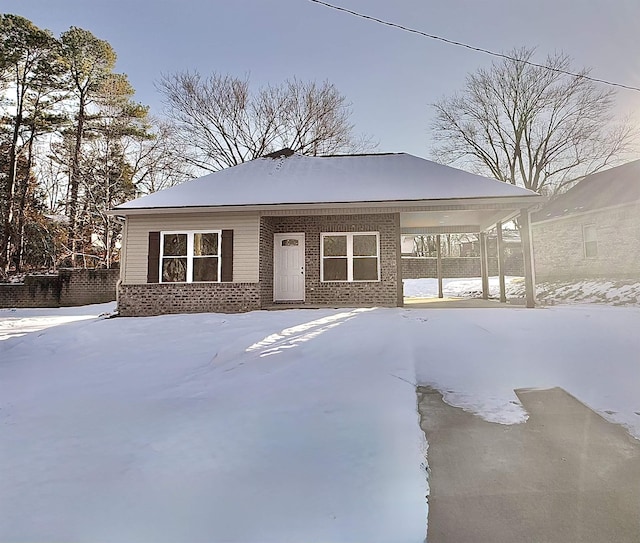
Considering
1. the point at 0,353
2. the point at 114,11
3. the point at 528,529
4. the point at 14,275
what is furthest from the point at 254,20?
the point at 14,275

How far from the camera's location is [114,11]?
28.9ft

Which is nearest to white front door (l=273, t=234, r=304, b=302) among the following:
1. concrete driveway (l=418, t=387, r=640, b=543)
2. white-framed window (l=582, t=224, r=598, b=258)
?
concrete driveway (l=418, t=387, r=640, b=543)

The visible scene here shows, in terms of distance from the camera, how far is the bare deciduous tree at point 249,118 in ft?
75.8

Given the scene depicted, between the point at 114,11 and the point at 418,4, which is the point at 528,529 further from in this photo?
the point at 114,11

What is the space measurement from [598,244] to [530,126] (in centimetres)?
1008

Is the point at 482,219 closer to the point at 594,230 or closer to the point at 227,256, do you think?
the point at 594,230

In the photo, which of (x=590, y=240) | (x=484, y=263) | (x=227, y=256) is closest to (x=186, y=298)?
(x=227, y=256)

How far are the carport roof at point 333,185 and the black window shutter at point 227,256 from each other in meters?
0.89

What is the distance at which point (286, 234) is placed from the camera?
12258 mm

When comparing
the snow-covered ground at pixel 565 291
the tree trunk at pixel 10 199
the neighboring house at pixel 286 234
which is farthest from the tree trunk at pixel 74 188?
the snow-covered ground at pixel 565 291

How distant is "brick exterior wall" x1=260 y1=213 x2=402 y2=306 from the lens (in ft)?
38.0

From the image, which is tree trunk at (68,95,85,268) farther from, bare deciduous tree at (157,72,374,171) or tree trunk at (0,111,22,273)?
bare deciduous tree at (157,72,374,171)

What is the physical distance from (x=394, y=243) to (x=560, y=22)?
21.9 ft

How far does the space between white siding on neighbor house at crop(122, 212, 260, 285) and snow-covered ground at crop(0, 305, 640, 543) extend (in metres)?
3.95
